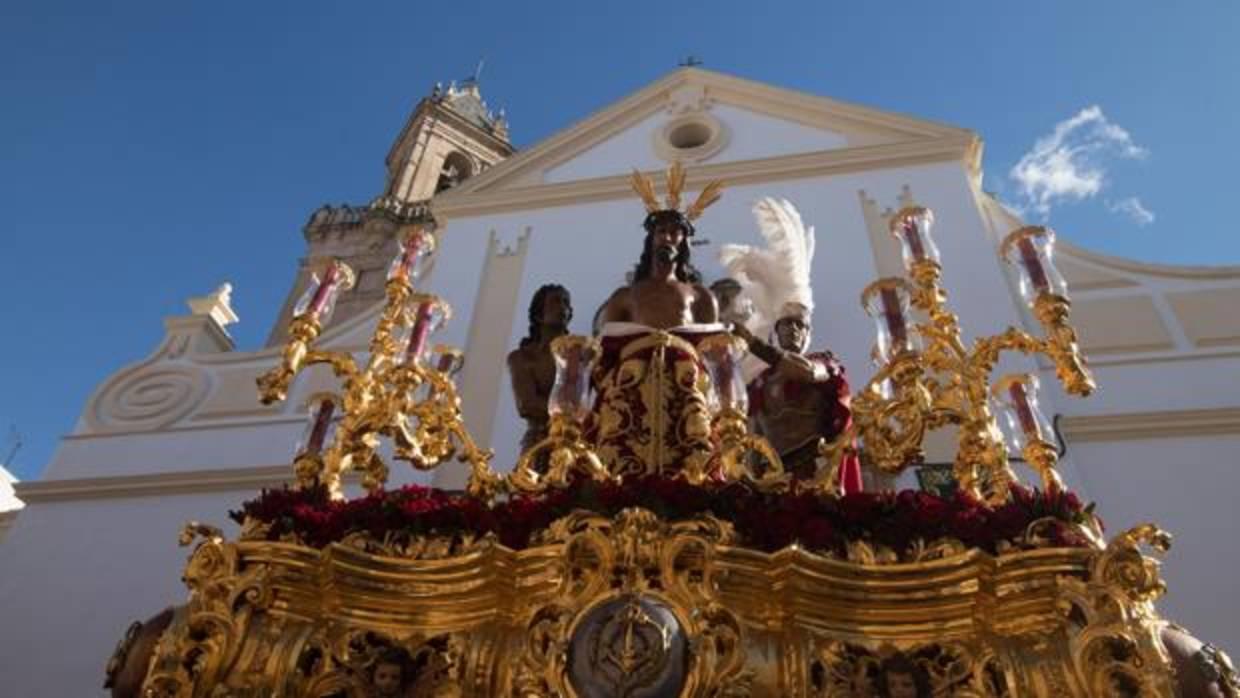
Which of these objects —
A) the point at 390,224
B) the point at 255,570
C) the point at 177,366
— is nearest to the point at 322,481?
the point at 255,570

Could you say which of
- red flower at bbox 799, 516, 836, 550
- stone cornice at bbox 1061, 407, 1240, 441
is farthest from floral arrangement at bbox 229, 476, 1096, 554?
stone cornice at bbox 1061, 407, 1240, 441

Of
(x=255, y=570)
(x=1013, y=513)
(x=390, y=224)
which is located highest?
(x=390, y=224)

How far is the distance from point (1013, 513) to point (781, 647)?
1183 mm

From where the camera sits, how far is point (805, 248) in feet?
28.8

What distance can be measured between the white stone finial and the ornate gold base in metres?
6.99

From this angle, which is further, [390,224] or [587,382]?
[390,224]

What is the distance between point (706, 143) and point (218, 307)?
5.83m

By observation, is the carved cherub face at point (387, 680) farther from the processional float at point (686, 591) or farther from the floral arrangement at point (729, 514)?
the floral arrangement at point (729, 514)

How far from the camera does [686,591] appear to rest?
4047mm

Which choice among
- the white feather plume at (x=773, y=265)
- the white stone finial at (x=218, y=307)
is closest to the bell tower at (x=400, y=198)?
the white stone finial at (x=218, y=307)

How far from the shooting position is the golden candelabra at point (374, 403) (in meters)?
4.99

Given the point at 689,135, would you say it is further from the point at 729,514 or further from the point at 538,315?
the point at 729,514

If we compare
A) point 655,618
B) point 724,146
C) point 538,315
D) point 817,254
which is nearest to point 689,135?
point 724,146

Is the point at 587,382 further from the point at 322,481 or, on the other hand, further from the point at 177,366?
the point at 177,366
